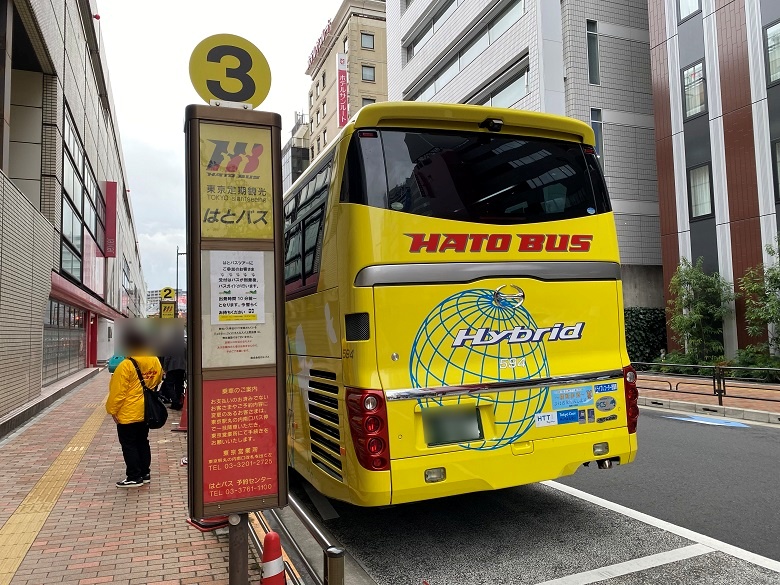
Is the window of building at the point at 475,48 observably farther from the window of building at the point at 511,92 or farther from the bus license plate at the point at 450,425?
the bus license plate at the point at 450,425

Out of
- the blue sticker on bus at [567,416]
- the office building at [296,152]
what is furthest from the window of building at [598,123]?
the office building at [296,152]

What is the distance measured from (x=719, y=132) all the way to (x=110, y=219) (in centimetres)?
3097

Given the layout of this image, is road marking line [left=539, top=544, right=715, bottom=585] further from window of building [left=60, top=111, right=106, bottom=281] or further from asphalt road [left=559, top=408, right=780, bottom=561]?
window of building [left=60, top=111, right=106, bottom=281]

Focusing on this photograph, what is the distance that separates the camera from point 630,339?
2184 cm

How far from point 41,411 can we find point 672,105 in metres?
21.4

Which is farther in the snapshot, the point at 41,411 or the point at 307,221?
the point at 41,411

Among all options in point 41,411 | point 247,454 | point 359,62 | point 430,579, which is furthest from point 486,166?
point 359,62

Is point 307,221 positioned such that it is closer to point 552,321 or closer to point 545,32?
point 552,321

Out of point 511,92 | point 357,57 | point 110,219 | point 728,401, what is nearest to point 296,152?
point 357,57

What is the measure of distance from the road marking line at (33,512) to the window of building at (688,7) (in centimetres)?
2178

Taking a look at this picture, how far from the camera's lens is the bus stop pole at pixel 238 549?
3455 millimetres

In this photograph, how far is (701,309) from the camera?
1805 cm

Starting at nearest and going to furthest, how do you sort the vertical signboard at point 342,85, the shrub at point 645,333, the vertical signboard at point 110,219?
the shrub at point 645,333 → the vertical signboard at point 110,219 → the vertical signboard at point 342,85

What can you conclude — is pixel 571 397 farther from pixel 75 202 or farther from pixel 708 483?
pixel 75 202
